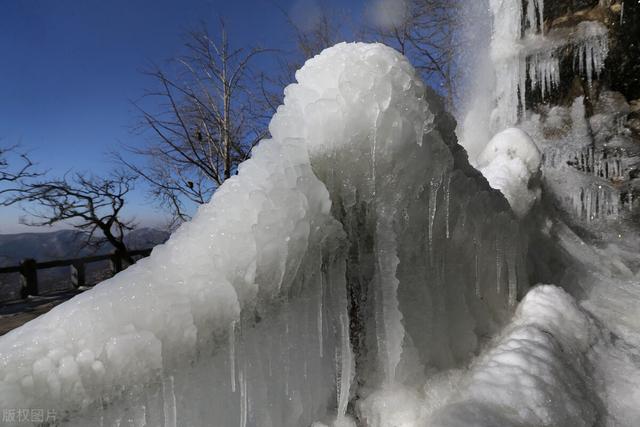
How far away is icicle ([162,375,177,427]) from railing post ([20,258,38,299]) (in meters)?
10.5

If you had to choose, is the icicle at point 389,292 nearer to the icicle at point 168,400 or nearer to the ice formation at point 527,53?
the icicle at point 168,400

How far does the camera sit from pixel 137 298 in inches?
39.0

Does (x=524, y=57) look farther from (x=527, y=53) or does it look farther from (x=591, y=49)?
(x=591, y=49)

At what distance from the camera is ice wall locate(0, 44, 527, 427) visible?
93 cm

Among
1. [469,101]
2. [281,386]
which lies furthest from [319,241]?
[469,101]

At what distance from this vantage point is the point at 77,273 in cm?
977

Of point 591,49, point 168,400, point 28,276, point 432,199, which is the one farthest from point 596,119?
point 28,276

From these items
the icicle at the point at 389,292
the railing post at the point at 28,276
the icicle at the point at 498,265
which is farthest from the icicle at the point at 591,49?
the railing post at the point at 28,276

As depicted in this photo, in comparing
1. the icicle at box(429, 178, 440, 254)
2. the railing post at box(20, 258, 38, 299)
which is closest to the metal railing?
the railing post at box(20, 258, 38, 299)

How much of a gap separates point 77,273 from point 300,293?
10953 mm

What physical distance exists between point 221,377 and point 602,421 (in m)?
1.63

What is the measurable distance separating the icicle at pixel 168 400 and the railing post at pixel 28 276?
10.5 metres

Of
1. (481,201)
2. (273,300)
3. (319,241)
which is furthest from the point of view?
(481,201)

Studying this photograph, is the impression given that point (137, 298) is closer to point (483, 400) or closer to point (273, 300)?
point (273, 300)
